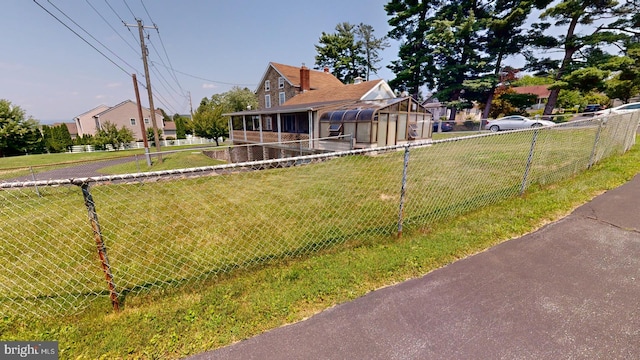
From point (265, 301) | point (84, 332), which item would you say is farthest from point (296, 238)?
point (84, 332)

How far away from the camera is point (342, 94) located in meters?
19.0

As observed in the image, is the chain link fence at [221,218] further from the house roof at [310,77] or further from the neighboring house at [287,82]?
the house roof at [310,77]

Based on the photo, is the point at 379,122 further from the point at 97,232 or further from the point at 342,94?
the point at 97,232

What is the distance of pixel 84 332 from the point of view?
2.01m

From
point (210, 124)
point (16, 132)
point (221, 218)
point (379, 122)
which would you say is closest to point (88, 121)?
point (16, 132)

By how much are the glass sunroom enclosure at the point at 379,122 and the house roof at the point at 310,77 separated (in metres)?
13.3

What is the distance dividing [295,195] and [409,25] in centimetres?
2747

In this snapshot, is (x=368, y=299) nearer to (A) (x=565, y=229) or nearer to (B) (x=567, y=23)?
(A) (x=565, y=229)

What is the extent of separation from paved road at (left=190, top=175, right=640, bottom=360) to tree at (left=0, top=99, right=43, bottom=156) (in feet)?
127

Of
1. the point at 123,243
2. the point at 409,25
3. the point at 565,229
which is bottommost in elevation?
the point at 123,243

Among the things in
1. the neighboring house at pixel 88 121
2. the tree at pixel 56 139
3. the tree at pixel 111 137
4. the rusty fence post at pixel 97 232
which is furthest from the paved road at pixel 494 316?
the neighboring house at pixel 88 121

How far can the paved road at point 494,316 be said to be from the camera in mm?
1799

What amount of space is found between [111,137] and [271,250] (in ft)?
116

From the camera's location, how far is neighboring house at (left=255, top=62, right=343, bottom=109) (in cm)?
2591
